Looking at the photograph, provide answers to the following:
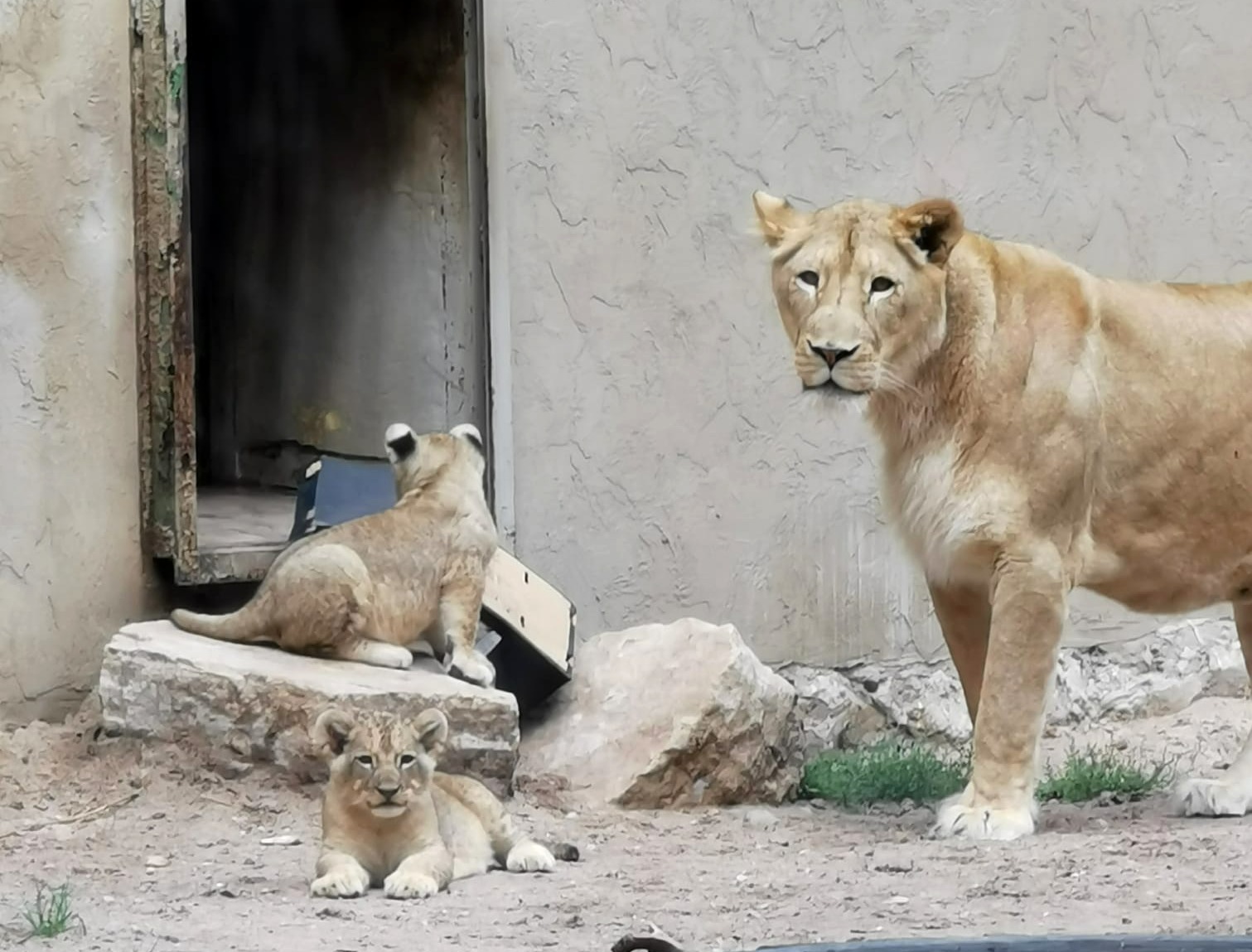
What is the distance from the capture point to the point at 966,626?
663 cm

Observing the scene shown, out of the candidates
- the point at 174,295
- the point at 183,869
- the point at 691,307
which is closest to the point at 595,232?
the point at 691,307

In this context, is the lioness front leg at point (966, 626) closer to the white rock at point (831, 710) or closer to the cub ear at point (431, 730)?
the white rock at point (831, 710)

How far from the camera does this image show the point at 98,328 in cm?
683

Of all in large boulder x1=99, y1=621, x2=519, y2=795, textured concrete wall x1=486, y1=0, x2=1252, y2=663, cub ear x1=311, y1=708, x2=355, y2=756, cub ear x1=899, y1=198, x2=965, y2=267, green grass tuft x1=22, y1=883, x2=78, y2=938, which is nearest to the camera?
green grass tuft x1=22, y1=883, x2=78, y2=938

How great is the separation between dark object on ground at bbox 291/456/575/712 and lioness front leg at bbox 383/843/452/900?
1559mm

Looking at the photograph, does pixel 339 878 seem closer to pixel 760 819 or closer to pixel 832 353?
pixel 760 819

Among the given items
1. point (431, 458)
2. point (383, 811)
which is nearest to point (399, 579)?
point (431, 458)

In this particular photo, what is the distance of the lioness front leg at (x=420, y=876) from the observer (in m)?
5.21

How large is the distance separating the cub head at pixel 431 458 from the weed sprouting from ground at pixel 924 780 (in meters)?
1.54

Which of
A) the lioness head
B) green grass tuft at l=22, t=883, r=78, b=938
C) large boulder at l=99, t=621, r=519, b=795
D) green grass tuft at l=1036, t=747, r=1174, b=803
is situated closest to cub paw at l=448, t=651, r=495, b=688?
large boulder at l=99, t=621, r=519, b=795

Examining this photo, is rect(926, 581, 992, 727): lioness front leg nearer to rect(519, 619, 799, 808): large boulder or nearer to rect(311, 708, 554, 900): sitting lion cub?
rect(519, 619, 799, 808): large boulder

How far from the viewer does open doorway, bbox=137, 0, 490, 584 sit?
22.9 feet

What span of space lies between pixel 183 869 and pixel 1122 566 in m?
2.92

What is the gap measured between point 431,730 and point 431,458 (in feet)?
5.65
